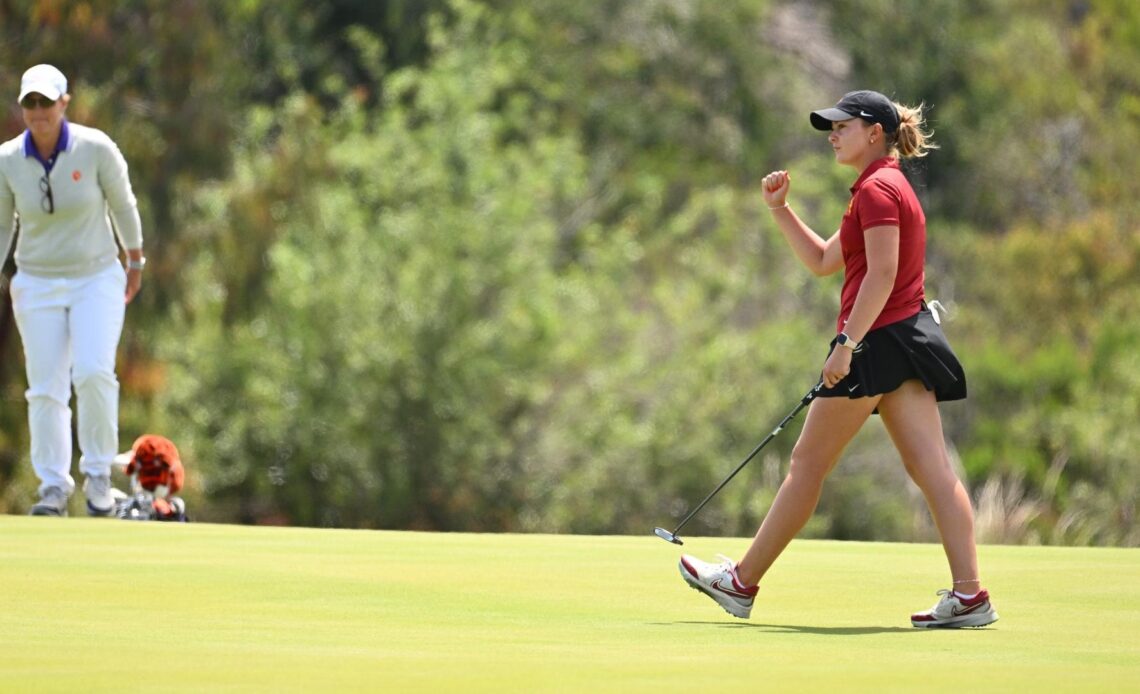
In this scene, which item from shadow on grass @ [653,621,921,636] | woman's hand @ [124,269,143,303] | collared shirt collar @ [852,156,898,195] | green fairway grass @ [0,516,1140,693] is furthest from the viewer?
woman's hand @ [124,269,143,303]

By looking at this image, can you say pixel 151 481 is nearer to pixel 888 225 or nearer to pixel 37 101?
pixel 37 101

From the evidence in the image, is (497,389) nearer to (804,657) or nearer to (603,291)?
(603,291)

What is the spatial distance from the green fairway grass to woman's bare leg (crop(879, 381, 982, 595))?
9.6 inches

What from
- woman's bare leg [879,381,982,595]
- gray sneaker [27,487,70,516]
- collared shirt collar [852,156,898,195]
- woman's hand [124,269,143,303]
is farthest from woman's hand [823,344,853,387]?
gray sneaker [27,487,70,516]

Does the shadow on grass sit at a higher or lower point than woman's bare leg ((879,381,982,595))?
lower

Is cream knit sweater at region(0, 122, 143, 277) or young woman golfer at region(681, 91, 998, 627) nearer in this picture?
young woman golfer at region(681, 91, 998, 627)

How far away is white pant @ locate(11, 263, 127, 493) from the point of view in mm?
11797

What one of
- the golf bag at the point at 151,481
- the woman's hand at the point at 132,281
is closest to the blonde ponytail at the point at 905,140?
the woman's hand at the point at 132,281

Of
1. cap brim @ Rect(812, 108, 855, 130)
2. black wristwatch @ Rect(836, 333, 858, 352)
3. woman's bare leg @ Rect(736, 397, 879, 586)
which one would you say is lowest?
woman's bare leg @ Rect(736, 397, 879, 586)

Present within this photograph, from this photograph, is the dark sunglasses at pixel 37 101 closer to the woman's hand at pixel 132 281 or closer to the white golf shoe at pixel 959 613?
the woman's hand at pixel 132 281

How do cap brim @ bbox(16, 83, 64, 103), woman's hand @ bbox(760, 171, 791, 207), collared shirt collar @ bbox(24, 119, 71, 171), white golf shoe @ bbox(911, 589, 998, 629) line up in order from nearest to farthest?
1. white golf shoe @ bbox(911, 589, 998, 629)
2. woman's hand @ bbox(760, 171, 791, 207)
3. cap brim @ bbox(16, 83, 64, 103)
4. collared shirt collar @ bbox(24, 119, 71, 171)

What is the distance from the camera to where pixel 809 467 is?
785cm

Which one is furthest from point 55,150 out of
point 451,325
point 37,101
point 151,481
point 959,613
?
point 451,325

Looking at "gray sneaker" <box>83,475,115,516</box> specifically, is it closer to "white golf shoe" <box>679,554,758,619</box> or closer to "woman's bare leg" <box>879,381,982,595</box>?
"white golf shoe" <box>679,554,758,619</box>
